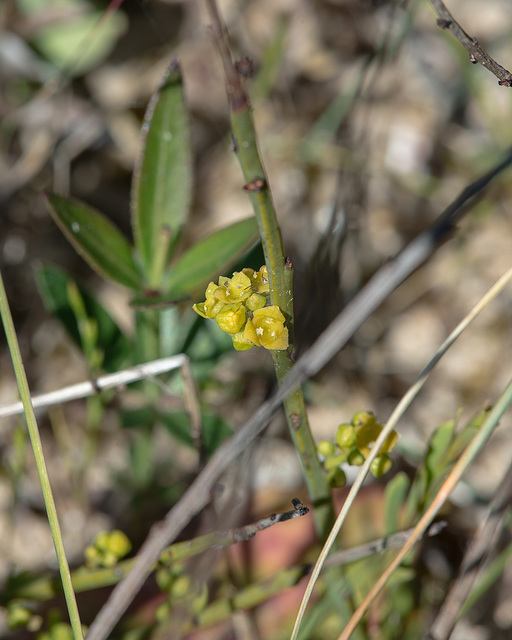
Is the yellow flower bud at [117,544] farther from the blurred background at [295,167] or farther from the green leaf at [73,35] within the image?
the green leaf at [73,35]

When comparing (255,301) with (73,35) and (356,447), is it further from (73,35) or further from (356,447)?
(73,35)

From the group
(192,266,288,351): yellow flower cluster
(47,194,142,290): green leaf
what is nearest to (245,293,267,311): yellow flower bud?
(192,266,288,351): yellow flower cluster

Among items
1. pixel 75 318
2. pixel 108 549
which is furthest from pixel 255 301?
pixel 75 318

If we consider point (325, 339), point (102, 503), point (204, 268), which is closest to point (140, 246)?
point (204, 268)

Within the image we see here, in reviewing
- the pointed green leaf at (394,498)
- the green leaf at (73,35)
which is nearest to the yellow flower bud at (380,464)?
the pointed green leaf at (394,498)

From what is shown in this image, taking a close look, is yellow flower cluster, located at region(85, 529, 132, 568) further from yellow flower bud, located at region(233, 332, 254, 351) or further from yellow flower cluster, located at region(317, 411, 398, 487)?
yellow flower bud, located at region(233, 332, 254, 351)
